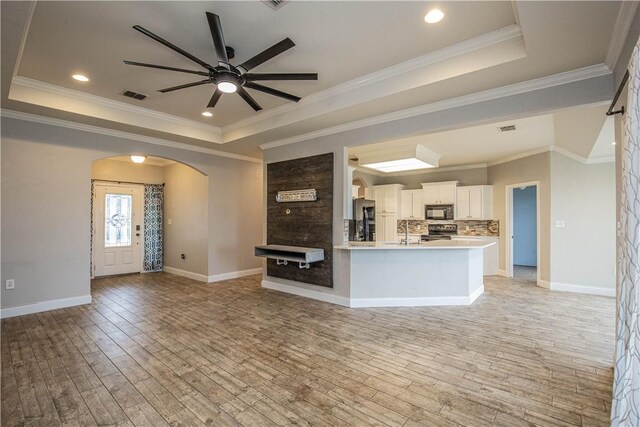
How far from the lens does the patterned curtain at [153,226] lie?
749cm

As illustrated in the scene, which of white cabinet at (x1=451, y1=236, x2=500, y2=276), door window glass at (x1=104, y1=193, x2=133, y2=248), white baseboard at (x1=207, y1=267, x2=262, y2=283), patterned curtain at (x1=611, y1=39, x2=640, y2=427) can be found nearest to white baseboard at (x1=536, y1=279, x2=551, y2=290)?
white cabinet at (x1=451, y1=236, x2=500, y2=276)

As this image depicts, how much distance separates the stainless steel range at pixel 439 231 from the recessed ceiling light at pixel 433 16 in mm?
6257

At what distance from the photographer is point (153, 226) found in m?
7.60

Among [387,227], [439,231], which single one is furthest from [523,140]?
[387,227]

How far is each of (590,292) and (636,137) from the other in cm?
540

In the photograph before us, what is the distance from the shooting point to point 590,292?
5.49 metres

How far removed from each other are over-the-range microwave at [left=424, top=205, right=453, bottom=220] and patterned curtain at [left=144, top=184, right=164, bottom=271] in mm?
7272

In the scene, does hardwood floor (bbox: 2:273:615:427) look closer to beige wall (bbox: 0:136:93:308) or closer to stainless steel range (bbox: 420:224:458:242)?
beige wall (bbox: 0:136:93:308)

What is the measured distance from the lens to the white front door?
6.84 metres

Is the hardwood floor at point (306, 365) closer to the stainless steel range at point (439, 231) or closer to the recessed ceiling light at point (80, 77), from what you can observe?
the recessed ceiling light at point (80, 77)

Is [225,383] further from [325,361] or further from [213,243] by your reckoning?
[213,243]

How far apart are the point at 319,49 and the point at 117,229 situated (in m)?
6.73

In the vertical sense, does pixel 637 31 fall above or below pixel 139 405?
above

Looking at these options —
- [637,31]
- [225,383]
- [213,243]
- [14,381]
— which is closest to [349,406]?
[225,383]
